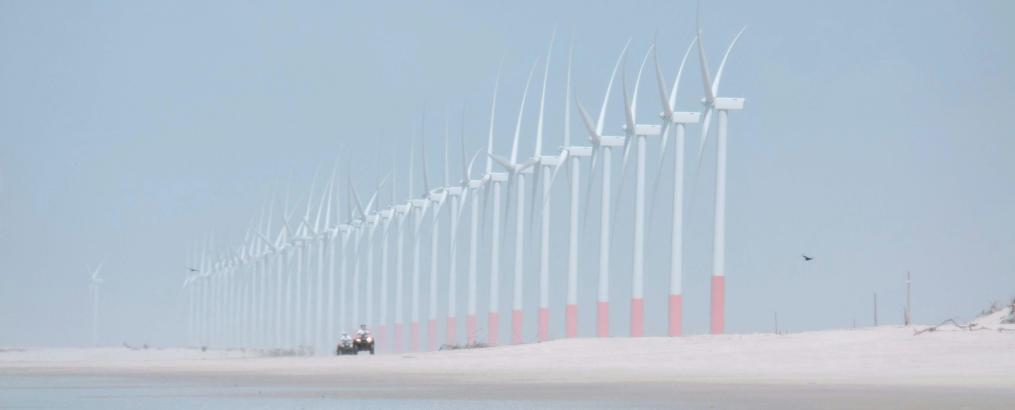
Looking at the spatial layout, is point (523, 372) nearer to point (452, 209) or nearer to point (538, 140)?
point (538, 140)

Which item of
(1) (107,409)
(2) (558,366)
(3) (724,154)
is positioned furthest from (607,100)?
(1) (107,409)

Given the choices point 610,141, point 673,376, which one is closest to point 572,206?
point 610,141

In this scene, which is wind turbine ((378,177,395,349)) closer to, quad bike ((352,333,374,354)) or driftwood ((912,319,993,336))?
quad bike ((352,333,374,354))

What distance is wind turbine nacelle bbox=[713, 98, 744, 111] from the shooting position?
78.1 meters

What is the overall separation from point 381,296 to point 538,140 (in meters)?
33.4

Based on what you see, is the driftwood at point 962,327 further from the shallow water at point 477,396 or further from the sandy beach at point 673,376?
the shallow water at point 477,396

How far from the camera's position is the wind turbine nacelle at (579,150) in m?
93.7

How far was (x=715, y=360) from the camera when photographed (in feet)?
155

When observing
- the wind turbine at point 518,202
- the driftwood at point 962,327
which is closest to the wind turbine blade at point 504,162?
the wind turbine at point 518,202

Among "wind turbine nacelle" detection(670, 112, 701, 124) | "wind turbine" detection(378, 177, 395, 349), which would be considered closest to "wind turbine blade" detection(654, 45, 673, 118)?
"wind turbine nacelle" detection(670, 112, 701, 124)

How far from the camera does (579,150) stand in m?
94.4

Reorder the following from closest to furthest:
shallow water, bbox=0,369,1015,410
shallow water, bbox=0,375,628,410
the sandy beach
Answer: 1. shallow water, bbox=0,369,1015,410
2. shallow water, bbox=0,375,628,410
3. the sandy beach

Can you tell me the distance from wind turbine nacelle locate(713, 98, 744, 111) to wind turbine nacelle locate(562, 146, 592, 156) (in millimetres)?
16116

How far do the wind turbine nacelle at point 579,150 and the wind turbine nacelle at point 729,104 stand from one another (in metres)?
16.1
